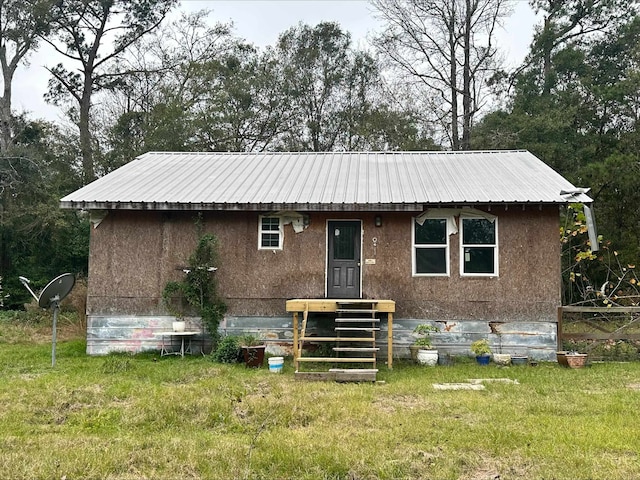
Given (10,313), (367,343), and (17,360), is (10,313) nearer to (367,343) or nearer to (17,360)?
(17,360)

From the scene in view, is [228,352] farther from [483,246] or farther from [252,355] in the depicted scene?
[483,246]

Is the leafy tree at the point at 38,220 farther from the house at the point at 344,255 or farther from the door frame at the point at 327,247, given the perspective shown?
the door frame at the point at 327,247

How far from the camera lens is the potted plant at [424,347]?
33.7 ft

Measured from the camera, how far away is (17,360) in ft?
33.7

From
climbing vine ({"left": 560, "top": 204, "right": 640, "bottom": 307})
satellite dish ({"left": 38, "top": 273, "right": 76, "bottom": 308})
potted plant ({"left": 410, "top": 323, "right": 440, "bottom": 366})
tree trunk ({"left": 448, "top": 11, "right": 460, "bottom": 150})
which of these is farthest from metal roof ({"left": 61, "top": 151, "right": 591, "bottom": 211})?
tree trunk ({"left": 448, "top": 11, "right": 460, "bottom": 150})

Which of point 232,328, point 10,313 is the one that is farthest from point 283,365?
point 10,313

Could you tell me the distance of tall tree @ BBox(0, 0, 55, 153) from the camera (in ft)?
75.6

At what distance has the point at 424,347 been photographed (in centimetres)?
1045

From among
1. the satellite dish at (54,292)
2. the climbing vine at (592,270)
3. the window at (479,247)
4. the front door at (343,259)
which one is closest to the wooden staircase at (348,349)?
the front door at (343,259)

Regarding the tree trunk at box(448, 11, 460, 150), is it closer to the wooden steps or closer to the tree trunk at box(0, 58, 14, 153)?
the wooden steps

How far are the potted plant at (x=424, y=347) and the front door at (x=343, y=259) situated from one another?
55.6 inches

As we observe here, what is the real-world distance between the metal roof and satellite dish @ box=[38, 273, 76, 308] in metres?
2.04

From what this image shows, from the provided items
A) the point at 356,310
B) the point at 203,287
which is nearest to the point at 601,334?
A: the point at 356,310

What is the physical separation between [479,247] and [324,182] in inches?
140
